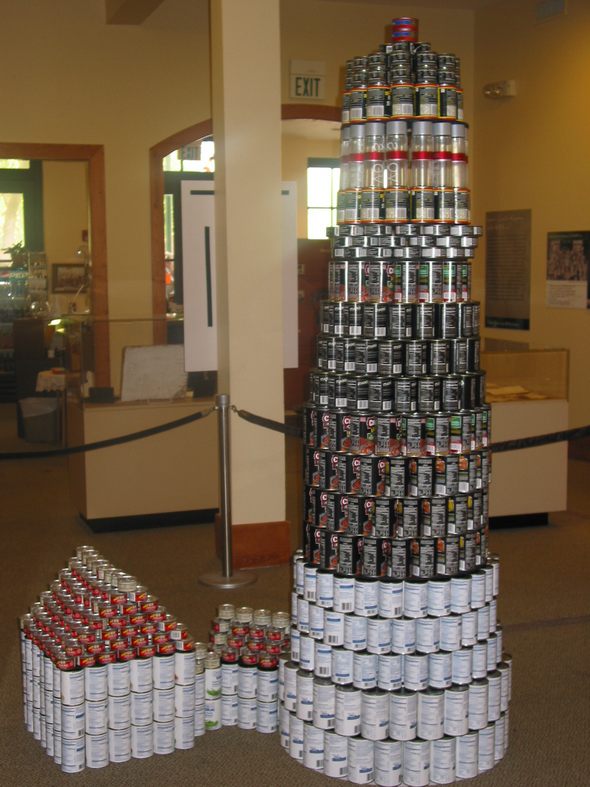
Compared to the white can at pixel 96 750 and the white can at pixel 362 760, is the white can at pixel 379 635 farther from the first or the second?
the white can at pixel 96 750

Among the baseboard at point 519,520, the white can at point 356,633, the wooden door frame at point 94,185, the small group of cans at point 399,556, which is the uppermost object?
the wooden door frame at point 94,185

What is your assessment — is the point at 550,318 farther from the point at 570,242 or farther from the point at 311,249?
the point at 311,249

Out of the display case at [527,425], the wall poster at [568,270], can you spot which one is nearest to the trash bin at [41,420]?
the wall poster at [568,270]

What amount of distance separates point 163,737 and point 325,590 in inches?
31.1

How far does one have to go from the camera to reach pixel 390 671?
3.66m

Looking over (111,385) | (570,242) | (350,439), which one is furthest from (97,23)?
(350,439)

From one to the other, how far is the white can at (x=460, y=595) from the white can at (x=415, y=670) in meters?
0.19

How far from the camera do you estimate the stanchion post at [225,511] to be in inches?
228

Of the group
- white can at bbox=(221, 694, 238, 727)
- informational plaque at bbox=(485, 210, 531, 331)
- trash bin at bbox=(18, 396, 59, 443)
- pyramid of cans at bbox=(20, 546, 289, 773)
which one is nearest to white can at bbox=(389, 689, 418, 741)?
pyramid of cans at bbox=(20, 546, 289, 773)

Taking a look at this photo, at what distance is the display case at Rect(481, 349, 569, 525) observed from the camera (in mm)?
6805

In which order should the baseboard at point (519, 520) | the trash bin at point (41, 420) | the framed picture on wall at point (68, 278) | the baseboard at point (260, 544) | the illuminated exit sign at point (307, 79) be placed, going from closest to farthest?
1. the baseboard at point (260, 544)
2. the baseboard at point (519, 520)
3. the illuminated exit sign at point (307, 79)
4. the framed picture on wall at point (68, 278)
5. the trash bin at point (41, 420)

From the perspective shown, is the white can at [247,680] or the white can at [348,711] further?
the white can at [247,680]

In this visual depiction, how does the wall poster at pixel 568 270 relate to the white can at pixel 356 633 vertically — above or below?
above

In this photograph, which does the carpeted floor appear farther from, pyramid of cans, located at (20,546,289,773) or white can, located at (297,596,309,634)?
white can, located at (297,596,309,634)
